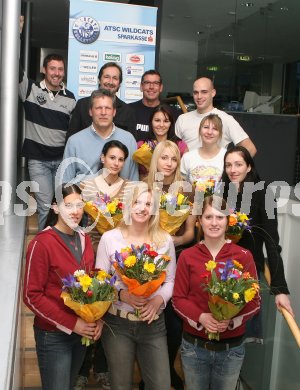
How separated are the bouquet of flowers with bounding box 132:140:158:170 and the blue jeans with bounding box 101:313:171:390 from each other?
1.11 metres

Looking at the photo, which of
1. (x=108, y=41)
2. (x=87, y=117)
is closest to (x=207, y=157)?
(x=87, y=117)

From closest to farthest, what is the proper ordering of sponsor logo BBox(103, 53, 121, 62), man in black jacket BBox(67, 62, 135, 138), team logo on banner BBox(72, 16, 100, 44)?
1. man in black jacket BBox(67, 62, 135, 138)
2. team logo on banner BBox(72, 16, 100, 44)
3. sponsor logo BBox(103, 53, 121, 62)

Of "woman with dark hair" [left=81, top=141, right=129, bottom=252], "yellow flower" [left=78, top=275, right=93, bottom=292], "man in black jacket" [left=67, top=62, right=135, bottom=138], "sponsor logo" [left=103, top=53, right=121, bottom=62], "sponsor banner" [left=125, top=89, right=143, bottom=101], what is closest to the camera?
"yellow flower" [left=78, top=275, right=93, bottom=292]

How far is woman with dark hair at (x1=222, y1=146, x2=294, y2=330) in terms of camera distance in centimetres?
324

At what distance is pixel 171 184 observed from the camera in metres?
3.45

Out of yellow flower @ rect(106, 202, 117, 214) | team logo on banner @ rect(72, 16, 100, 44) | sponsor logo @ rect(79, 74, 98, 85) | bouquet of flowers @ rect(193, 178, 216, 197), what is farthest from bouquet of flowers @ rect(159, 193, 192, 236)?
team logo on banner @ rect(72, 16, 100, 44)

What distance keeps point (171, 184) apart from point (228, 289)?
1026 millimetres

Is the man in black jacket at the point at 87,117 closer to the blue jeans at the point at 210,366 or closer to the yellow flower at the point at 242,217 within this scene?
the yellow flower at the point at 242,217

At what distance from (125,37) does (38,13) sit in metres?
6.47

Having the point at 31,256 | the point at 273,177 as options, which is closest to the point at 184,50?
the point at 273,177

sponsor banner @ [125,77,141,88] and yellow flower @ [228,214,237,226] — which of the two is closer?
yellow flower @ [228,214,237,226]

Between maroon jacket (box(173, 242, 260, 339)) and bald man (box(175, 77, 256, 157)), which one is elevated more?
bald man (box(175, 77, 256, 157))

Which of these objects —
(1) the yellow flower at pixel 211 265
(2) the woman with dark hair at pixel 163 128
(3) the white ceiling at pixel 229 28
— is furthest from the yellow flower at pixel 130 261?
(3) the white ceiling at pixel 229 28

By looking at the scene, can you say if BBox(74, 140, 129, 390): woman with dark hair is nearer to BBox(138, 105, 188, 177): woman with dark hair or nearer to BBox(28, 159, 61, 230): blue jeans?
BBox(138, 105, 188, 177): woman with dark hair
